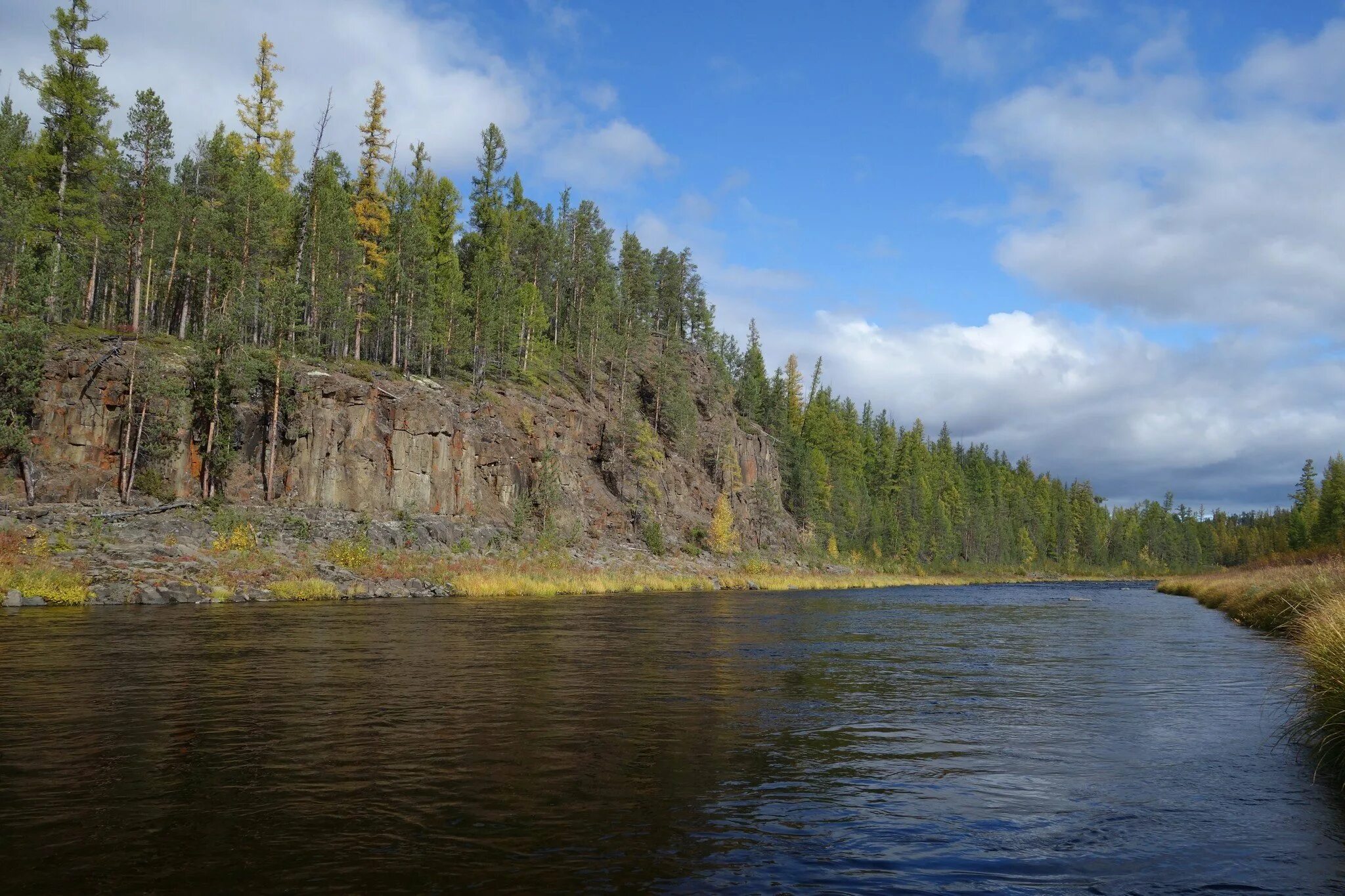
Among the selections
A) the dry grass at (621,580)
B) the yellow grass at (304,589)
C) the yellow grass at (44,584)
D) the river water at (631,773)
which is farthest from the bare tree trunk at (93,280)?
the river water at (631,773)

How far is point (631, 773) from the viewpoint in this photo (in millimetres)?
9711

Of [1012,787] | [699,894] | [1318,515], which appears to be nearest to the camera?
[699,894]

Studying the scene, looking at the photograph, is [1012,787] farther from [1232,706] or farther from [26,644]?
[26,644]

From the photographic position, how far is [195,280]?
61000 mm

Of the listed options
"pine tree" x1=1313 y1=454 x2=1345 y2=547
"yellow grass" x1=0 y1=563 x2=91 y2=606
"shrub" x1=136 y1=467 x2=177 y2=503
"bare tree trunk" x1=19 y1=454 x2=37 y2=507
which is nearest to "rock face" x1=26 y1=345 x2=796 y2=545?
"shrub" x1=136 y1=467 x2=177 y2=503

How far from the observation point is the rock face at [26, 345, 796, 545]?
42906mm

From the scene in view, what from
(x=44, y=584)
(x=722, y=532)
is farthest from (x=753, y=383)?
(x=44, y=584)

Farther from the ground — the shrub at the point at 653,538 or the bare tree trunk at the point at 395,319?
the bare tree trunk at the point at 395,319

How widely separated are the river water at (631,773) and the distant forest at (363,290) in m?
34.5

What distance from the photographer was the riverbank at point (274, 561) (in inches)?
1213

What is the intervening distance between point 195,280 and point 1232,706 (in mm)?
68732

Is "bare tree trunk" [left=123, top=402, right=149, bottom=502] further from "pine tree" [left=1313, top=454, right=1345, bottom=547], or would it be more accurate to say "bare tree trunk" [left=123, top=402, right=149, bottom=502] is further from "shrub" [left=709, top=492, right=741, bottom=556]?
"pine tree" [left=1313, top=454, right=1345, bottom=547]

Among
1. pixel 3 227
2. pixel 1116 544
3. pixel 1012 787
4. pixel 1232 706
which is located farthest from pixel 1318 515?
pixel 3 227

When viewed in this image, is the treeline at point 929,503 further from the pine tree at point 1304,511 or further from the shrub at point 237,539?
the shrub at point 237,539
